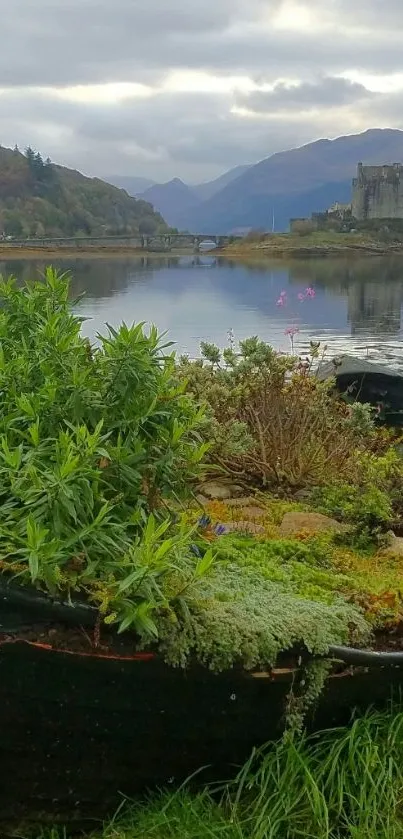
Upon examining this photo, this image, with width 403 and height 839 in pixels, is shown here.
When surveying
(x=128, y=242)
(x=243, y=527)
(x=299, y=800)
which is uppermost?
(x=128, y=242)

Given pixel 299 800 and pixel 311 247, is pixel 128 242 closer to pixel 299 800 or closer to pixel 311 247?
pixel 311 247

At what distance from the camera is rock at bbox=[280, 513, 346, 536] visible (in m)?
3.95

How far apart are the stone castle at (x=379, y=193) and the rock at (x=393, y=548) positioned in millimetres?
75967

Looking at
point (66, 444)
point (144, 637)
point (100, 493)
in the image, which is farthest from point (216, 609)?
point (66, 444)

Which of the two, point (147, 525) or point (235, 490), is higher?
point (147, 525)

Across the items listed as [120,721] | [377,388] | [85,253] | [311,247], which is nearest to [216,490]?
[377,388]

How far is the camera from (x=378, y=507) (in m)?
3.85

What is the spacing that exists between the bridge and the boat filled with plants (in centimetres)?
4481

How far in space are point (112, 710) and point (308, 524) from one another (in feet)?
5.43

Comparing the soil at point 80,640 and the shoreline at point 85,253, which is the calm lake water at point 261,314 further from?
the shoreline at point 85,253

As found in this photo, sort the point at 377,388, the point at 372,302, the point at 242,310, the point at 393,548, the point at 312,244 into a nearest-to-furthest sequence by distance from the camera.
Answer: the point at 393,548 < the point at 377,388 < the point at 242,310 < the point at 372,302 < the point at 312,244

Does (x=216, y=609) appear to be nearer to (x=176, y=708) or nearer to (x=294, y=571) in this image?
(x=176, y=708)

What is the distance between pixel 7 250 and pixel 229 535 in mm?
42940

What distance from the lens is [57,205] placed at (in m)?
Answer: 80.8
